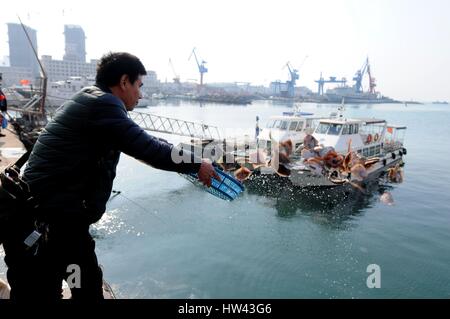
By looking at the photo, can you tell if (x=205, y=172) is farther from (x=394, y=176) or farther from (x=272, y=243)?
(x=394, y=176)

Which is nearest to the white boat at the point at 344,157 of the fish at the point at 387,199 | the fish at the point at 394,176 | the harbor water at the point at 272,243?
the fish at the point at 394,176

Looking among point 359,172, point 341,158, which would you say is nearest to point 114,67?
point 341,158

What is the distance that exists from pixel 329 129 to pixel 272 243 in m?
14.2

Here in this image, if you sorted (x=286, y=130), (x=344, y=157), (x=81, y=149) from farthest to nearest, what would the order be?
(x=286, y=130)
(x=344, y=157)
(x=81, y=149)

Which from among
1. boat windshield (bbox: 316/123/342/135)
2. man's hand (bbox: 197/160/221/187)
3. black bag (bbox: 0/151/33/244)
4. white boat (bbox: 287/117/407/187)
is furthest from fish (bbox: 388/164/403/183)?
black bag (bbox: 0/151/33/244)

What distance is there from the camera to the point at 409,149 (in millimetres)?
42781

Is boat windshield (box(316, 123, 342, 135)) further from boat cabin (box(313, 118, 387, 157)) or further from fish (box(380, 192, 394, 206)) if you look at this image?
fish (box(380, 192, 394, 206))

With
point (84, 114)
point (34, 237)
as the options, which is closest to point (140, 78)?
point (84, 114)

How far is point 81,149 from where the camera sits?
213 centimetres

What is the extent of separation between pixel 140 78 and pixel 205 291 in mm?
9487

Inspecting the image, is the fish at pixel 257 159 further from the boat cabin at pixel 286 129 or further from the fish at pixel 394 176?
the fish at pixel 394 176

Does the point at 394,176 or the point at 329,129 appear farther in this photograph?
the point at 394,176

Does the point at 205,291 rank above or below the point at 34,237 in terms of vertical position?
below
